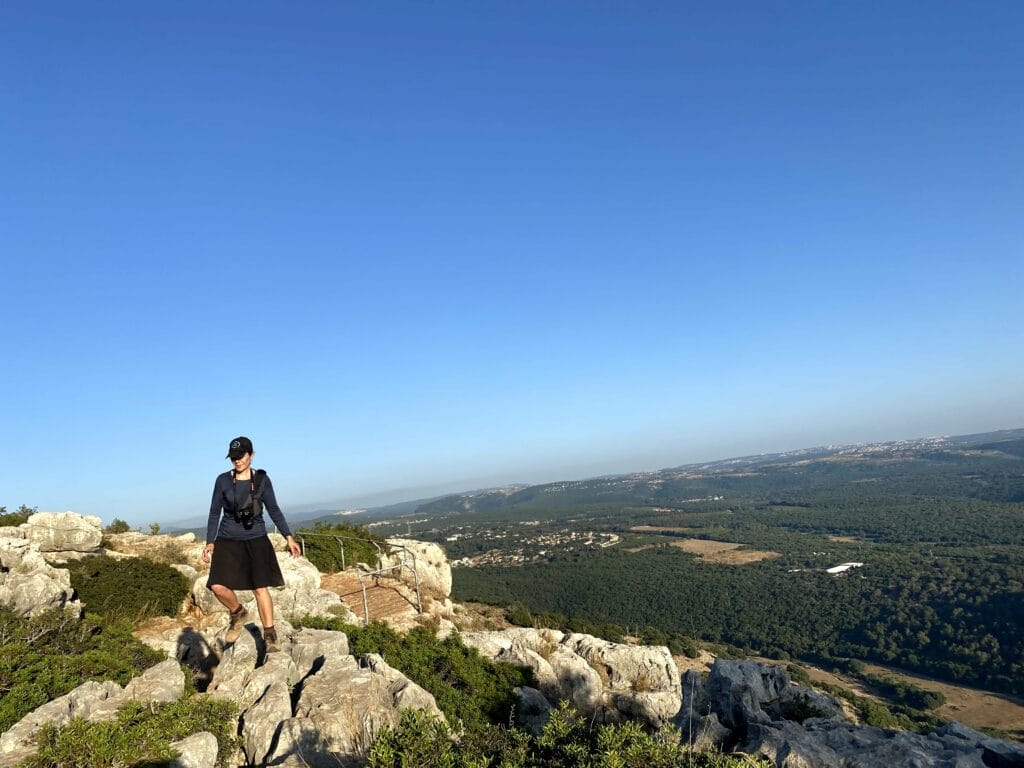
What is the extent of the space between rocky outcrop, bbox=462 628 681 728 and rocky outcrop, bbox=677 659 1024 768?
0.89 metres

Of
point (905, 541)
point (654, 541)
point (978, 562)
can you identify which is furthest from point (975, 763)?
point (905, 541)

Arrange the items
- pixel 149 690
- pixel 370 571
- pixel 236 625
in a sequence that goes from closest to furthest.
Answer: pixel 149 690, pixel 236 625, pixel 370 571

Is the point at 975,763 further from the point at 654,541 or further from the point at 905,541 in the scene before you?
the point at 905,541

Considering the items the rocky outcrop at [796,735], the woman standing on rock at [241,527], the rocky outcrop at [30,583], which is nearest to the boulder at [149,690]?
the woman standing on rock at [241,527]

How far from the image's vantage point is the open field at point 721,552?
359ft

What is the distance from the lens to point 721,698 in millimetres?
12016

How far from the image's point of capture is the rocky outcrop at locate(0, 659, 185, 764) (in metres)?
5.29

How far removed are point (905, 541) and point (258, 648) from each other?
491 feet

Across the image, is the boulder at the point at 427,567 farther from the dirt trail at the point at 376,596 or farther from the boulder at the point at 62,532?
the boulder at the point at 62,532

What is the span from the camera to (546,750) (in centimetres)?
564

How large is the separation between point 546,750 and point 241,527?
515 cm

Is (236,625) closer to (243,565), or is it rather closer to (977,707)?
(243,565)

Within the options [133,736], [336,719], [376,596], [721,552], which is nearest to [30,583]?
[133,736]

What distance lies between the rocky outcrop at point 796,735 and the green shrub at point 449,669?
12.4 ft
